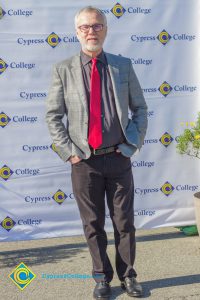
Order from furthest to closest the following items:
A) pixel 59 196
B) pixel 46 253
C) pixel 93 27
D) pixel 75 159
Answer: pixel 59 196, pixel 46 253, pixel 75 159, pixel 93 27

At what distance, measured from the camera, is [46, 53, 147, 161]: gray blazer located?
3.49 metres

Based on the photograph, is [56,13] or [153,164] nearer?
[56,13]

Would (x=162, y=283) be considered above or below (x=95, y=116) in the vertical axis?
below

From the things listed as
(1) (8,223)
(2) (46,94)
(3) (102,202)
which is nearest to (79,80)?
(3) (102,202)

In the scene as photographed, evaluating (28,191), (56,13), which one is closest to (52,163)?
(28,191)

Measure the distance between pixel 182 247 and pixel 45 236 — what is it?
4.45ft

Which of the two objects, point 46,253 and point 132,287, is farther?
point 46,253

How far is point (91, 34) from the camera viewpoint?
11.2ft

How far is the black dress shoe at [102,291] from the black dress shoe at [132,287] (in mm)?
143

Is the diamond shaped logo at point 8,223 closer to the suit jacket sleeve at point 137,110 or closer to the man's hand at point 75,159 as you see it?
the man's hand at point 75,159

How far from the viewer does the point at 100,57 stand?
3.55 metres

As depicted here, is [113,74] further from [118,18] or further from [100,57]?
[118,18]

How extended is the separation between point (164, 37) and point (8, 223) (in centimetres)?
237

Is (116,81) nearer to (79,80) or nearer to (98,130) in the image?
(79,80)
